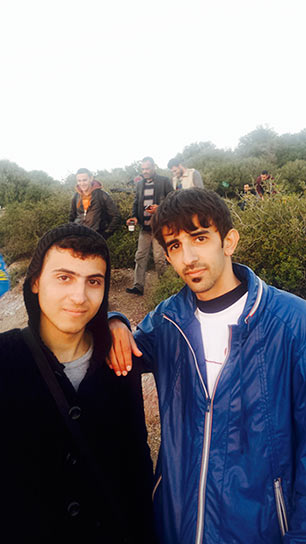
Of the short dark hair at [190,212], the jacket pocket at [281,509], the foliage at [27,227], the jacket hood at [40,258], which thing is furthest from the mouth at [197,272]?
the foliage at [27,227]

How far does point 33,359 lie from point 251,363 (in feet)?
3.06

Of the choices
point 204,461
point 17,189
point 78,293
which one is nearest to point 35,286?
point 78,293

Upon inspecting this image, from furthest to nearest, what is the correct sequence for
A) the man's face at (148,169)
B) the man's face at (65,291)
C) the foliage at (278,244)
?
the man's face at (148,169) → the foliage at (278,244) → the man's face at (65,291)

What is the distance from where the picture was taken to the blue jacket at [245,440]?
118cm

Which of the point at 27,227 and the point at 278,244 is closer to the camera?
the point at 278,244

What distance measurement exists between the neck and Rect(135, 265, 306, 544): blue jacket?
22.0 inches

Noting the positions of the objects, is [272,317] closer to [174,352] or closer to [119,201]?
[174,352]

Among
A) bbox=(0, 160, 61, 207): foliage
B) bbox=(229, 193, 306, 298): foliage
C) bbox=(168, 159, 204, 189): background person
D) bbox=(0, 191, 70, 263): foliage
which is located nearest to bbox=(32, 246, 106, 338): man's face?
bbox=(229, 193, 306, 298): foliage

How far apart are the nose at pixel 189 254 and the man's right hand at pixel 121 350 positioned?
50 centimetres

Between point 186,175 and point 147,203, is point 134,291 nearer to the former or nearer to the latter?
point 147,203

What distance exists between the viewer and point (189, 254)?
60.0 inches

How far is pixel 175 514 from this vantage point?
137cm

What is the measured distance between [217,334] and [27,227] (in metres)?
8.27

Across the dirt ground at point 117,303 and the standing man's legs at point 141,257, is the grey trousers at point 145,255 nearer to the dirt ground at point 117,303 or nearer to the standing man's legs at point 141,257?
the standing man's legs at point 141,257
